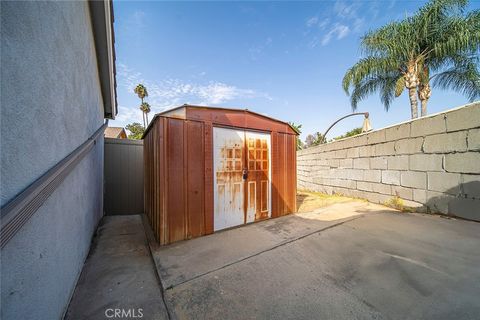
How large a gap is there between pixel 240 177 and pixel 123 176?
4.06 m

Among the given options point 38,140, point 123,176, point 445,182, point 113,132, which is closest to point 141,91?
point 113,132

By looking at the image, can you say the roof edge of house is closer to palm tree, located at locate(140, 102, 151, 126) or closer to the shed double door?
the shed double door

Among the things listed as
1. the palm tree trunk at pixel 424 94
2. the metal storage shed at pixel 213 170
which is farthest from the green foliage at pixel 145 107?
the palm tree trunk at pixel 424 94

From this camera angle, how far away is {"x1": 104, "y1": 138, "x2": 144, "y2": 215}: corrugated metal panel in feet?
17.3

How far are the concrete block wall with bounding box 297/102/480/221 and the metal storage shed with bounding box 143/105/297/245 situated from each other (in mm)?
2741

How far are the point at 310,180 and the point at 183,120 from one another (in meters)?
7.10

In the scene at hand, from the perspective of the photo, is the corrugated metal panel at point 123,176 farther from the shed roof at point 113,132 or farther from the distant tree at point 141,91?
the distant tree at point 141,91

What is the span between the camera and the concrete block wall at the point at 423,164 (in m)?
3.16

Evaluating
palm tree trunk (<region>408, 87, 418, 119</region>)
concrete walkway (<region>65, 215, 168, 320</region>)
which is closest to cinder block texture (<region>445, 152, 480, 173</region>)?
palm tree trunk (<region>408, 87, 418, 119</region>)

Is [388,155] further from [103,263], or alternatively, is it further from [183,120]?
[103,263]

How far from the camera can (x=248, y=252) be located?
2.51 meters

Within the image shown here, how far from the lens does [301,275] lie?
1.99 m

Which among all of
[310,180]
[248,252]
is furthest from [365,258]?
[310,180]

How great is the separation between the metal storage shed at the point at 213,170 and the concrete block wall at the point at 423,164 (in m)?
2.74
